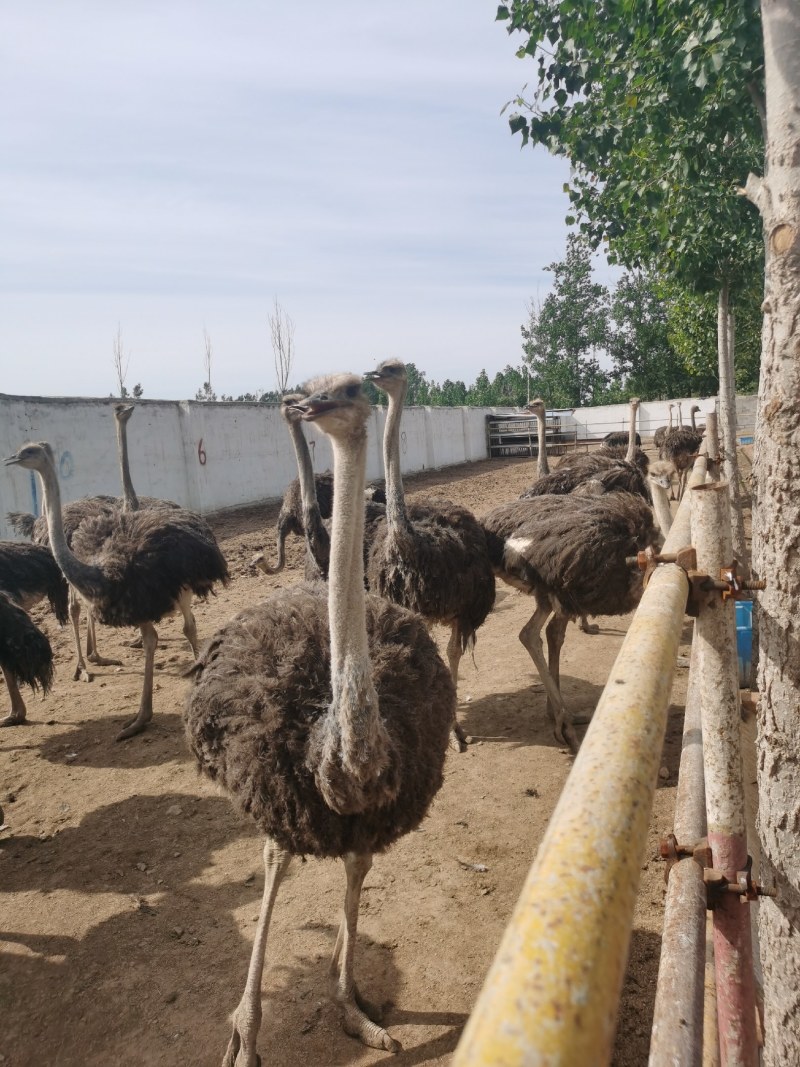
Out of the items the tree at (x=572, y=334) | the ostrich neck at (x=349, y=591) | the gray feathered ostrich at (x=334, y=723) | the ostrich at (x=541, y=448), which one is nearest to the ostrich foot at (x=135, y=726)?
the gray feathered ostrich at (x=334, y=723)

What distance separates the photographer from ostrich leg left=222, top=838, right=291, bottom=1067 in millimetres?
2502

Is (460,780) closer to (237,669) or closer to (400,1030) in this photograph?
(400,1030)

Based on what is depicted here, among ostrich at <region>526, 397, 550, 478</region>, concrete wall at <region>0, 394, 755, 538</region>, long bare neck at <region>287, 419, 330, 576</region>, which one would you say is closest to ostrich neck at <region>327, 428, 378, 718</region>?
long bare neck at <region>287, 419, 330, 576</region>

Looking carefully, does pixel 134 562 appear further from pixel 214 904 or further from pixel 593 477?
pixel 593 477

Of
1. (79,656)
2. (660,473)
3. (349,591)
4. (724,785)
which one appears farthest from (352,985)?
(79,656)

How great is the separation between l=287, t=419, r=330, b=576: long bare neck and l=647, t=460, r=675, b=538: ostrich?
1997mm

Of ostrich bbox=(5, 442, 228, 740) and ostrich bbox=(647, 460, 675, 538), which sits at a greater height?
ostrich bbox=(647, 460, 675, 538)

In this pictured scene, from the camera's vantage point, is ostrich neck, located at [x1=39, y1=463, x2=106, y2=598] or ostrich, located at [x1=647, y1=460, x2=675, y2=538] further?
ostrich neck, located at [x1=39, y1=463, x2=106, y2=598]

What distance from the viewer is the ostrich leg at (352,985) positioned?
8.57ft

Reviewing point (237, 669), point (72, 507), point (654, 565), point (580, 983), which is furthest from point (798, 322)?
point (72, 507)

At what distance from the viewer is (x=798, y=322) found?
142 cm

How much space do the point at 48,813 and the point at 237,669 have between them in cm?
217

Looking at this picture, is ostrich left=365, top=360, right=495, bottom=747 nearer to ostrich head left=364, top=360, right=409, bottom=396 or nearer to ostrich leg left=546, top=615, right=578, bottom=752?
ostrich head left=364, top=360, right=409, bottom=396

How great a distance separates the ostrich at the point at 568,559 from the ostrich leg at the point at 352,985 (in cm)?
214
